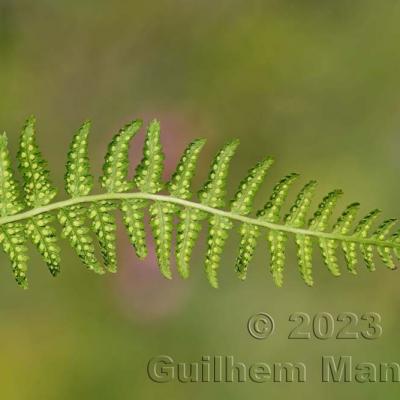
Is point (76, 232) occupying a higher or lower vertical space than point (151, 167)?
lower

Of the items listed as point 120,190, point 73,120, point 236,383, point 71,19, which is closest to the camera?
point 120,190

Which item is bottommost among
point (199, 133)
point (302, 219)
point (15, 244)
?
point (15, 244)

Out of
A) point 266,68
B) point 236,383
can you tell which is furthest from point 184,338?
point 266,68

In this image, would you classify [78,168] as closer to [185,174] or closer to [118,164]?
[118,164]

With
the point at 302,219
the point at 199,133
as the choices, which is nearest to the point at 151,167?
the point at 302,219

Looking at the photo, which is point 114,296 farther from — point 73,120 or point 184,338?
point 73,120

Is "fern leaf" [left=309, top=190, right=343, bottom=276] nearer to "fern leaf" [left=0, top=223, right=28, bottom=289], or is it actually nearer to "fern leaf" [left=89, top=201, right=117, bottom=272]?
"fern leaf" [left=89, top=201, right=117, bottom=272]

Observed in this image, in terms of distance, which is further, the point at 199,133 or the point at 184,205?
the point at 199,133
